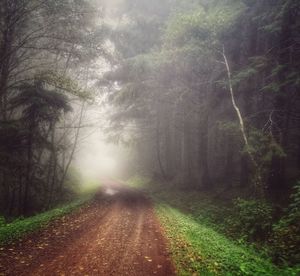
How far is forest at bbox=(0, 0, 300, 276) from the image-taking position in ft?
38.5

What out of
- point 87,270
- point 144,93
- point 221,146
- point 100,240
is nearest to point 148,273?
point 87,270

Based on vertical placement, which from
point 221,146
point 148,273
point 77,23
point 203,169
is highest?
point 77,23

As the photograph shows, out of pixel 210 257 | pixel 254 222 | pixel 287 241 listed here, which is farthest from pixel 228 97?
pixel 210 257

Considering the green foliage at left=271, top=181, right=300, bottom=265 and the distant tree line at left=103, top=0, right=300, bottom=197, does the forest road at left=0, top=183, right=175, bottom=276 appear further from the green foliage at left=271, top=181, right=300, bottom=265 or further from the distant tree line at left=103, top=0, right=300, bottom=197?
the distant tree line at left=103, top=0, right=300, bottom=197

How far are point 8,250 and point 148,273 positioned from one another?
14.1ft

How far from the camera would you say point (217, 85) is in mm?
21219

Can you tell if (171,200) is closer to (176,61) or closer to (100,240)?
(176,61)

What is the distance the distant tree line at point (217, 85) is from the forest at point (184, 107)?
11 centimetres

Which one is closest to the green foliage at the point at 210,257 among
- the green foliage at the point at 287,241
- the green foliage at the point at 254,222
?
the green foliage at the point at 287,241

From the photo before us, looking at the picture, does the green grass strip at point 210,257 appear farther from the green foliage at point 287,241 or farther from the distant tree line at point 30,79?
the distant tree line at point 30,79

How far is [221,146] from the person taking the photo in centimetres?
2878

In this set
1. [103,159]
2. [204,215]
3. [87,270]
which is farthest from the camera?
[103,159]

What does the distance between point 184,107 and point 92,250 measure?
1796 cm

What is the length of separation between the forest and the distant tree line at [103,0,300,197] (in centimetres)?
11
